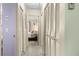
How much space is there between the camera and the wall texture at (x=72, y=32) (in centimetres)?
96

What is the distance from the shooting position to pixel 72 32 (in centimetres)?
98

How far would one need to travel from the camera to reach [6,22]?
1901 mm

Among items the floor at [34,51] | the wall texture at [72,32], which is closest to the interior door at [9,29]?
the floor at [34,51]

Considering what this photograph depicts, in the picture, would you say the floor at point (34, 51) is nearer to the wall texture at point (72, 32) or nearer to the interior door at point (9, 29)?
the interior door at point (9, 29)

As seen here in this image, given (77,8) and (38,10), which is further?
(38,10)

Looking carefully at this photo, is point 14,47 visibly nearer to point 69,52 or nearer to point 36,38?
point 69,52

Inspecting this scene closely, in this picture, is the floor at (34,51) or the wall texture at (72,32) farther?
the floor at (34,51)

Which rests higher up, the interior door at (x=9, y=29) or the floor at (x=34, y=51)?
the interior door at (x=9, y=29)

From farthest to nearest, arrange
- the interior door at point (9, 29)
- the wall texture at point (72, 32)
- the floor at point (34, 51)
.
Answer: the interior door at point (9, 29)
the floor at point (34, 51)
the wall texture at point (72, 32)

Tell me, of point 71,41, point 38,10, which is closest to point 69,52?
point 71,41

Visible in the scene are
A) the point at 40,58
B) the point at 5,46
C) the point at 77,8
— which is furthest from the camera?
the point at 5,46

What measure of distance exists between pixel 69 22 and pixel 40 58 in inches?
12.8

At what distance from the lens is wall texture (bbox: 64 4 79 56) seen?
96 cm

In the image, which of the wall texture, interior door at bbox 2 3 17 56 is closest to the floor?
interior door at bbox 2 3 17 56
